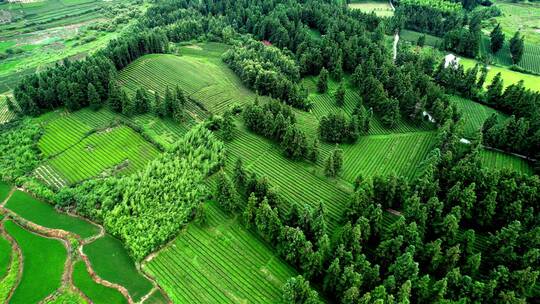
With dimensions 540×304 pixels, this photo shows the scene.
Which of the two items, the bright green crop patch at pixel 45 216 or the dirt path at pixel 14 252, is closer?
the dirt path at pixel 14 252

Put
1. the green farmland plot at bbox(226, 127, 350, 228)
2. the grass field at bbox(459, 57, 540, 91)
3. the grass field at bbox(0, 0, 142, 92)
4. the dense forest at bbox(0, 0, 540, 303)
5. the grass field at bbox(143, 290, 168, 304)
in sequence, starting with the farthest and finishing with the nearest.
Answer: the grass field at bbox(0, 0, 142, 92)
the grass field at bbox(459, 57, 540, 91)
the green farmland plot at bbox(226, 127, 350, 228)
the grass field at bbox(143, 290, 168, 304)
the dense forest at bbox(0, 0, 540, 303)

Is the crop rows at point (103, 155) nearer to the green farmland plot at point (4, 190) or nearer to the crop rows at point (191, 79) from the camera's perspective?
the green farmland plot at point (4, 190)

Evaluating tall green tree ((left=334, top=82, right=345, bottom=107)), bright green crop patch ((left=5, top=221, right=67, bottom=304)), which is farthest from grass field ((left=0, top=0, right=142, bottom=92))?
tall green tree ((left=334, top=82, right=345, bottom=107))

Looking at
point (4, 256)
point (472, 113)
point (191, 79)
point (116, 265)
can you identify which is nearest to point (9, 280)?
point (4, 256)

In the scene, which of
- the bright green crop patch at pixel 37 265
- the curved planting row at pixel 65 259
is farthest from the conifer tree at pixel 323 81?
the bright green crop patch at pixel 37 265

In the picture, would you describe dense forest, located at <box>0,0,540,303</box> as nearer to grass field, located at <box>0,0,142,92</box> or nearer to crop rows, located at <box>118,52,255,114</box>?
crop rows, located at <box>118,52,255,114</box>

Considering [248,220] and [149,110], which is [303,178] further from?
[149,110]

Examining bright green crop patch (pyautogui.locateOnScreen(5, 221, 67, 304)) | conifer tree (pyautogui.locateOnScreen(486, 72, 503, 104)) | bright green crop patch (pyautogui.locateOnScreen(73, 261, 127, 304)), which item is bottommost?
bright green crop patch (pyautogui.locateOnScreen(5, 221, 67, 304))
